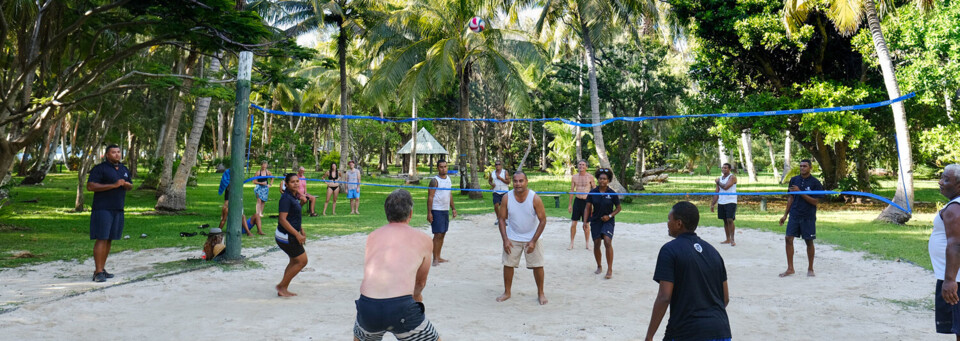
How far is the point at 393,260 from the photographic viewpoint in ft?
11.7

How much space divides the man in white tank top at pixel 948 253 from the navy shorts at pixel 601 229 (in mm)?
4123

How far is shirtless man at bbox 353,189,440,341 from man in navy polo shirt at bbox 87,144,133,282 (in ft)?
16.2

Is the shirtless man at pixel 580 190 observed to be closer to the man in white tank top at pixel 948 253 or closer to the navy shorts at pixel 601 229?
the navy shorts at pixel 601 229

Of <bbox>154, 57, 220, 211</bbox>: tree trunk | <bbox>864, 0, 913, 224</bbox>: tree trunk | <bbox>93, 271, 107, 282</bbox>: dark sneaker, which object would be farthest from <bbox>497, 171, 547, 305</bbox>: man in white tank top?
<bbox>154, 57, 220, 211</bbox>: tree trunk

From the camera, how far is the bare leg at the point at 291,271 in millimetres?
6605

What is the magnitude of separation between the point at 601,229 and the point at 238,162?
5.13 meters

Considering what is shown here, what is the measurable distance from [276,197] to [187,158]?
7695 mm

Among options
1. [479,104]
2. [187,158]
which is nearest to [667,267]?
[187,158]

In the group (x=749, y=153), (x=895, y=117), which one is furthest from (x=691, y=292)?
(x=749, y=153)

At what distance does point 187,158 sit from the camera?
51.2ft

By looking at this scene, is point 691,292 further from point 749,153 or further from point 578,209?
point 749,153

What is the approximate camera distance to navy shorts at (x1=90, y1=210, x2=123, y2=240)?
279 inches

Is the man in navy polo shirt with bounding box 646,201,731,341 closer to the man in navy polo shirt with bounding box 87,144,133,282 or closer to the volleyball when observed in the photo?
the man in navy polo shirt with bounding box 87,144,133,282

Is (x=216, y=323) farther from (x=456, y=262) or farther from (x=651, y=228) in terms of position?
(x=651, y=228)
